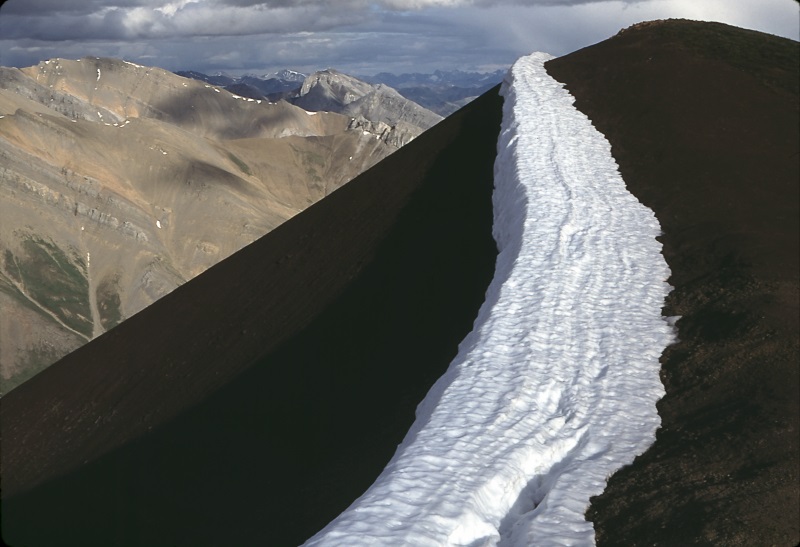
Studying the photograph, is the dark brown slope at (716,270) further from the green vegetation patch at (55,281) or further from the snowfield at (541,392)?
the green vegetation patch at (55,281)

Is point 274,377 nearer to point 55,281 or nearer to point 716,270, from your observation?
point 716,270

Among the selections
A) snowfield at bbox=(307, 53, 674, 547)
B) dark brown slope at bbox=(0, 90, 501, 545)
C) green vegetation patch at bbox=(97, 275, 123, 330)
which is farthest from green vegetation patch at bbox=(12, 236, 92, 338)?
snowfield at bbox=(307, 53, 674, 547)

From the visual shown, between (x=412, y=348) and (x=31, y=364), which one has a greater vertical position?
(x=412, y=348)

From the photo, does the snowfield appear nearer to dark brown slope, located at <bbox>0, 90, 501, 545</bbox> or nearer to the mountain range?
the mountain range

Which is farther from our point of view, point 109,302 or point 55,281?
point 109,302

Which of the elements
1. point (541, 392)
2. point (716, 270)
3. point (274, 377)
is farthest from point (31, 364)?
point (541, 392)

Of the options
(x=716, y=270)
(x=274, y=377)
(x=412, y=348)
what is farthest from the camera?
(x=274, y=377)

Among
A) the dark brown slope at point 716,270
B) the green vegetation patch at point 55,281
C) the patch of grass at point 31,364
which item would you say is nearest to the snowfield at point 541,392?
the dark brown slope at point 716,270
